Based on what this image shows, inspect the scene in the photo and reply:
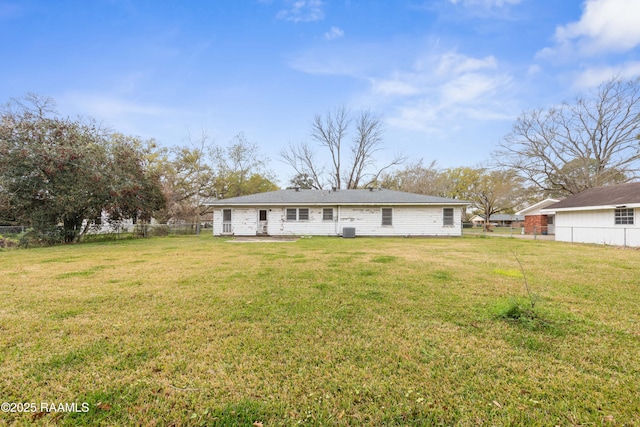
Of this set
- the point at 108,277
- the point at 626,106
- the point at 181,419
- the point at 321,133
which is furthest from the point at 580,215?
the point at 321,133

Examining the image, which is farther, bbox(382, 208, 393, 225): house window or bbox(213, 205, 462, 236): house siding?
bbox(382, 208, 393, 225): house window

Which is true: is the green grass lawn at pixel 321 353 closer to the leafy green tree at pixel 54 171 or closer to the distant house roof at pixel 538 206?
the leafy green tree at pixel 54 171

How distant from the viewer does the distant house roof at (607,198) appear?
1264 cm

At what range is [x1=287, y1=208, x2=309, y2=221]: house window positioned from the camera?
1831 centimetres

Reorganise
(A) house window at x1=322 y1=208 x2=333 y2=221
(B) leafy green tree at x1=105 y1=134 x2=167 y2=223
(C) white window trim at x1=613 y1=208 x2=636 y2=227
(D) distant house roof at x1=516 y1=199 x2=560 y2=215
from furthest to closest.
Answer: (D) distant house roof at x1=516 y1=199 x2=560 y2=215, (A) house window at x1=322 y1=208 x2=333 y2=221, (B) leafy green tree at x1=105 y1=134 x2=167 y2=223, (C) white window trim at x1=613 y1=208 x2=636 y2=227

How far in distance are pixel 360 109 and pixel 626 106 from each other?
23607mm

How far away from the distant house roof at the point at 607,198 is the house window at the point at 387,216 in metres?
10.0

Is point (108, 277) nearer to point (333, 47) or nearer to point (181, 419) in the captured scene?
point (181, 419)

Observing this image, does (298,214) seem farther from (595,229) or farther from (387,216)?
(595,229)

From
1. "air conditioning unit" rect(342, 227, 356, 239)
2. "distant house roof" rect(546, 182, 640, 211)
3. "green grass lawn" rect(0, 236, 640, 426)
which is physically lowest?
"green grass lawn" rect(0, 236, 640, 426)

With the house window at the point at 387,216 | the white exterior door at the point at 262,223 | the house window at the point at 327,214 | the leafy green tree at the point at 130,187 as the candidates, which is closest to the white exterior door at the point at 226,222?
the white exterior door at the point at 262,223

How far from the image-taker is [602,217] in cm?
1379

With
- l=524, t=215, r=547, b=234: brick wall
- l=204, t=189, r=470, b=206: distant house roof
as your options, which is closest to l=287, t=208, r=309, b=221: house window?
l=204, t=189, r=470, b=206: distant house roof

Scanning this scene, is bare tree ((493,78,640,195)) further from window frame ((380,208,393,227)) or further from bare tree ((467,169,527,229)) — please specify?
window frame ((380,208,393,227))
